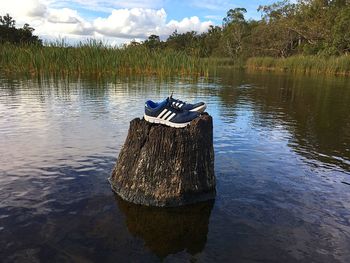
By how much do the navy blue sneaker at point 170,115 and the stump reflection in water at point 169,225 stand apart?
1.21 metres

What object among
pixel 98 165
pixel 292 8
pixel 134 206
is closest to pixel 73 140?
pixel 98 165

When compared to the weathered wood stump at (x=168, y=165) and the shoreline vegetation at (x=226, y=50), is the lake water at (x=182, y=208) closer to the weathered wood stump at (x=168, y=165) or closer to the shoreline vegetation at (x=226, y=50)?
the weathered wood stump at (x=168, y=165)

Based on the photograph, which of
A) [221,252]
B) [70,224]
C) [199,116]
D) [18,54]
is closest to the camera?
[221,252]

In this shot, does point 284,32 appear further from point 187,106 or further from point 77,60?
point 187,106

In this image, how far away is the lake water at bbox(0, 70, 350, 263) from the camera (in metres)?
3.97

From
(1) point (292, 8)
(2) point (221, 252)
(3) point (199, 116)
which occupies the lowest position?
(2) point (221, 252)

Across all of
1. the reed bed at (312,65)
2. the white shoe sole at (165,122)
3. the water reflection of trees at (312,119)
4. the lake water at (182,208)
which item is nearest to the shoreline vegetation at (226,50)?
the reed bed at (312,65)

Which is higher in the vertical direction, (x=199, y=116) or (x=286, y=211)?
(x=199, y=116)

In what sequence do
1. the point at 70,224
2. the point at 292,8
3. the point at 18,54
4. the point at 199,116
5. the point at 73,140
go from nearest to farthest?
the point at 70,224
the point at 199,116
the point at 73,140
the point at 18,54
the point at 292,8

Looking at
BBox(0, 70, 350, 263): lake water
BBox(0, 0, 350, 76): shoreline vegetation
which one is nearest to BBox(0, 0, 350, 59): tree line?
BBox(0, 0, 350, 76): shoreline vegetation

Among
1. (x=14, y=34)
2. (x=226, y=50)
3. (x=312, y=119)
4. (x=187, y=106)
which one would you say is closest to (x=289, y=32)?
(x=226, y=50)

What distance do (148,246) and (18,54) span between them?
2489 centimetres

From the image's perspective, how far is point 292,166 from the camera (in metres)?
6.79

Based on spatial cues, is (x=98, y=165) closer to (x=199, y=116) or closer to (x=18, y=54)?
(x=199, y=116)
